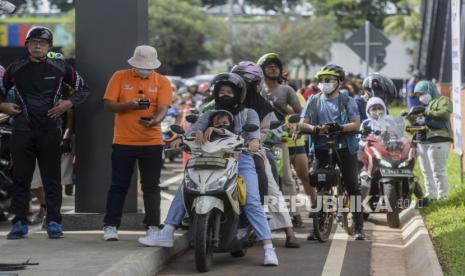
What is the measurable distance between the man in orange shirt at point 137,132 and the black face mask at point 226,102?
60 centimetres

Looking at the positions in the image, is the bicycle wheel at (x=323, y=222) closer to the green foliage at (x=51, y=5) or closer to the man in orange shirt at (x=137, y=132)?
the man in orange shirt at (x=137, y=132)

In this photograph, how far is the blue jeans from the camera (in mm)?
10227

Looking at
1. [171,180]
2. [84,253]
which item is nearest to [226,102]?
[84,253]

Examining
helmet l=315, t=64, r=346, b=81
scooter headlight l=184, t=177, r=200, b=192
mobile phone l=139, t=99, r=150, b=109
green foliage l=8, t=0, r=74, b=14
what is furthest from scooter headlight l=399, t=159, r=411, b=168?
green foliage l=8, t=0, r=74, b=14

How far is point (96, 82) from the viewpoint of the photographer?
38.2ft

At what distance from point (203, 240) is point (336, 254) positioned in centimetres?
214

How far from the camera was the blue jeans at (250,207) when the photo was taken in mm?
10227

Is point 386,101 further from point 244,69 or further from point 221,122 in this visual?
point 221,122

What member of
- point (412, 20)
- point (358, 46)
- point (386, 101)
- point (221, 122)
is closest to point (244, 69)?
point (221, 122)

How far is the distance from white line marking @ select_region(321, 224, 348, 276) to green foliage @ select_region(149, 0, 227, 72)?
6222cm

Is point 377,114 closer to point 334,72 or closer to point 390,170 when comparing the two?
point 390,170

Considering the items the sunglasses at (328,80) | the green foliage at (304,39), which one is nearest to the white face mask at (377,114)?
the sunglasses at (328,80)

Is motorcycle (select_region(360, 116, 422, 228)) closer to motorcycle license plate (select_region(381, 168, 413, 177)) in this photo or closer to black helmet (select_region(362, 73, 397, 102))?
motorcycle license plate (select_region(381, 168, 413, 177))

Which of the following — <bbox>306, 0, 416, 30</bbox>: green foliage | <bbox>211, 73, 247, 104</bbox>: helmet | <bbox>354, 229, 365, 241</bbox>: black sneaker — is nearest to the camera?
<bbox>211, 73, 247, 104</bbox>: helmet
